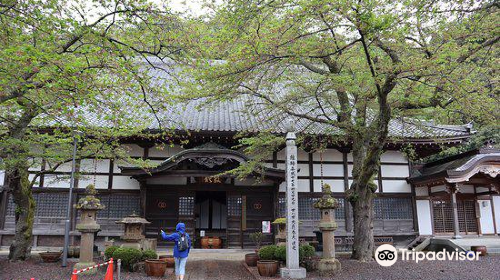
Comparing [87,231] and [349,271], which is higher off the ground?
[87,231]

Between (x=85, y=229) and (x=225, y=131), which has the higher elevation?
(x=225, y=131)

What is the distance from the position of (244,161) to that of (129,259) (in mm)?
5168

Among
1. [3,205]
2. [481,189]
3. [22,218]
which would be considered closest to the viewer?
[22,218]

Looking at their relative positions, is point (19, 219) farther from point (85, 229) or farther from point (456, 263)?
point (456, 263)

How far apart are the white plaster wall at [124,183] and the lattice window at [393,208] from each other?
1011cm

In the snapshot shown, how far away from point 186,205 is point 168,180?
1276mm

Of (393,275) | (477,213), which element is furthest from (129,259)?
(477,213)

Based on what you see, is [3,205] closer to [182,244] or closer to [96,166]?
[96,166]

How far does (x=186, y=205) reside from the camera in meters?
14.1

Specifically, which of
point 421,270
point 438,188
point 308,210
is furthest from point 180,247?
point 438,188

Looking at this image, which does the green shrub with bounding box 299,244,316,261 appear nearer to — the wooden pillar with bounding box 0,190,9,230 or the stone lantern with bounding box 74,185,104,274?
the stone lantern with bounding box 74,185,104,274

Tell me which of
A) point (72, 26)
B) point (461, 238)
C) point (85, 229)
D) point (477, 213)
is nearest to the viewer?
point (72, 26)

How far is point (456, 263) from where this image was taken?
33.8 feet

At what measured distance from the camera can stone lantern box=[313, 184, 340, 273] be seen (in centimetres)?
892
